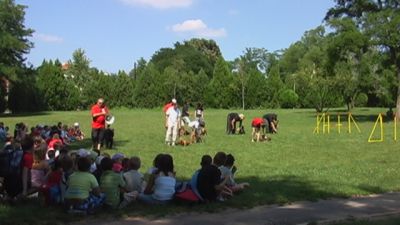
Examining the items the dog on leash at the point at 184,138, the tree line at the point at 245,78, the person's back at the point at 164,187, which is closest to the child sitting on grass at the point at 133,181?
the person's back at the point at 164,187

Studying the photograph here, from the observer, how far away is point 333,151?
19219mm

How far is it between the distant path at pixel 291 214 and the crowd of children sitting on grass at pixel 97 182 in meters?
0.64

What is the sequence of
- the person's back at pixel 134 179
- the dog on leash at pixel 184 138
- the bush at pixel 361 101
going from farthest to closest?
the bush at pixel 361 101 < the dog on leash at pixel 184 138 < the person's back at pixel 134 179

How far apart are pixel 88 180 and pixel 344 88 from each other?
35.6 meters

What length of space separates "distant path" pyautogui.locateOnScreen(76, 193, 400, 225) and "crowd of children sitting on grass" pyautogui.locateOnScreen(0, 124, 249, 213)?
64 cm

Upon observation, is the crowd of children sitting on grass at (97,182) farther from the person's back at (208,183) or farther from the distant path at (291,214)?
the distant path at (291,214)

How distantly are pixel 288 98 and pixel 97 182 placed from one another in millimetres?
66235

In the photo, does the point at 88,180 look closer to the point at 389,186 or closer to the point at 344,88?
the point at 389,186

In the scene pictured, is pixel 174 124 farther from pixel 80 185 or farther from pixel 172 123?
pixel 80 185

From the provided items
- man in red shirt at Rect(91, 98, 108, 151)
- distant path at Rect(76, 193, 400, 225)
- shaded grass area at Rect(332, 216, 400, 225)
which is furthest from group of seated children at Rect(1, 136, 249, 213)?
man in red shirt at Rect(91, 98, 108, 151)

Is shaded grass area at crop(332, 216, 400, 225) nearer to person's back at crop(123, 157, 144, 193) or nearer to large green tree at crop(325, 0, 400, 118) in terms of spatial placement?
person's back at crop(123, 157, 144, 193)

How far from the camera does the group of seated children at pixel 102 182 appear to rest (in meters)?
8.83

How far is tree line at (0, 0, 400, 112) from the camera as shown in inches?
1538

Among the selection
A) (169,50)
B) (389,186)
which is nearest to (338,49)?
(389,186)
